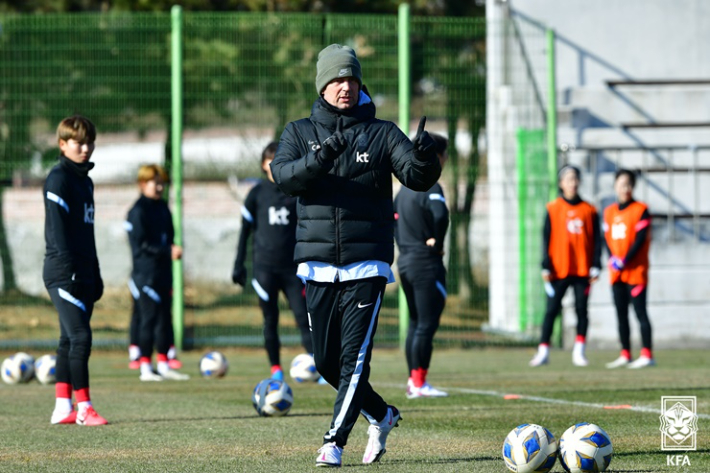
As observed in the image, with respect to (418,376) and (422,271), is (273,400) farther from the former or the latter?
(422,271)

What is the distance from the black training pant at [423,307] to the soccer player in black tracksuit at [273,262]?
1.40 meters

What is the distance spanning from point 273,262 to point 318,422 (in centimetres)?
331

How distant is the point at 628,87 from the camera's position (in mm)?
19719

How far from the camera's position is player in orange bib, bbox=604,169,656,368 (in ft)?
45.2

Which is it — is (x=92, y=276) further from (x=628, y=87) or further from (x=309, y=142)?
(x=628, y=87)

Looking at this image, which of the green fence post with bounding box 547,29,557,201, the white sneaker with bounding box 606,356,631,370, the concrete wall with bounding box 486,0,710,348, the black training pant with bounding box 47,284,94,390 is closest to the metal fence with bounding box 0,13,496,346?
the concrete wall with bounding box 486,0,710,348

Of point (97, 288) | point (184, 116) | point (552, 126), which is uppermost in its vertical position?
point (184, 116)

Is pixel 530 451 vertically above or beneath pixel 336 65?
beneath

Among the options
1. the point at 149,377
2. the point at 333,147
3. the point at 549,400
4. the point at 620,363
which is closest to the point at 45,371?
the point at 149,377

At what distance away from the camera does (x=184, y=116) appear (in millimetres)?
16406

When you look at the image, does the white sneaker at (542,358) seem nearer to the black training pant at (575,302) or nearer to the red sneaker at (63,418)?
the black training pant at (575,302)

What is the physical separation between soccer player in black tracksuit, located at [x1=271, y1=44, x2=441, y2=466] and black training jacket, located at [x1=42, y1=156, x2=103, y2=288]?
246 centimetres

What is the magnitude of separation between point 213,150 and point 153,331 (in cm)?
427

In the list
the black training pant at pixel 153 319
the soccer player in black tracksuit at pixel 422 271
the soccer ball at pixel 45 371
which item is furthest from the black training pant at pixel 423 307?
the soccer ball at pixel 45 371
